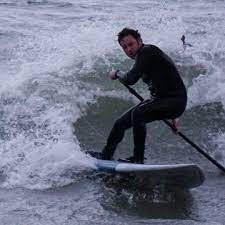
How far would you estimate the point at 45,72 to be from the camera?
11.0m

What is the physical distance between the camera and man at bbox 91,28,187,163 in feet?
22.8

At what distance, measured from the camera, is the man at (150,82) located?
696 cm

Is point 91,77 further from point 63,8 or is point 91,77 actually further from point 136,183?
point 63,8

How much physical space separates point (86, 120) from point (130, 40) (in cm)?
314

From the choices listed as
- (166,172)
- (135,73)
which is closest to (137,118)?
(135,73)

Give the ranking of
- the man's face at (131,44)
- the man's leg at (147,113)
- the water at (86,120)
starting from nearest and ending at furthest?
the water at (86,120)
the man's face at (131,44)
the man's leg at (147,113)

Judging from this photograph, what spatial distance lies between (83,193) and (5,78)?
4.64 metres

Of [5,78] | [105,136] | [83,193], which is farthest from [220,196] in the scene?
[5,78]

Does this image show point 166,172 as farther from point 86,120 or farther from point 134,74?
point 86,120

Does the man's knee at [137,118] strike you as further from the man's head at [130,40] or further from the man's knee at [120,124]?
the man's head at [130,40]

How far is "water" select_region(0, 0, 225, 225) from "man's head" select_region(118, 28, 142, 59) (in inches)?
65.4

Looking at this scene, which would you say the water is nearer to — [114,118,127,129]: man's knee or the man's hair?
[114,118,127,129]: man's knee

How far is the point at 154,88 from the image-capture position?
7.20 m

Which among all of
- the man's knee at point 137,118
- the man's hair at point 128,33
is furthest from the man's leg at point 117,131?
the man's hair at point 128,33
